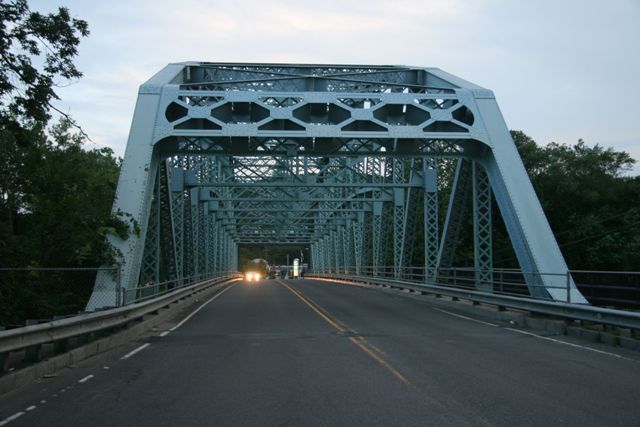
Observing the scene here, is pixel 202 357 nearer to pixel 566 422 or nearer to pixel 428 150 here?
pixel 566 422

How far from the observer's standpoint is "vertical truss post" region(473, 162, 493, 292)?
21.2 m

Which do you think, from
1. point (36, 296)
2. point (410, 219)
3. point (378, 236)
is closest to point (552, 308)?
point (410, 219)

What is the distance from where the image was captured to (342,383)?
327 inches

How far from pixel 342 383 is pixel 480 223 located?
14.4 meters

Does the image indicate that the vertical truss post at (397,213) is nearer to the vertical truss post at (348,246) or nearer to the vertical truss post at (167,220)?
the vertical truss post at (167,220)

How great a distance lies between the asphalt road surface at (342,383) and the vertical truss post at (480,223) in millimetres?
6924

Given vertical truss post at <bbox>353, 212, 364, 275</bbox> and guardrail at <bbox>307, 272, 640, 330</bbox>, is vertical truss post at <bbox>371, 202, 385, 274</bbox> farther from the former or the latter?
guardrail at <bbox>307, 272, 640, 330</bbox>

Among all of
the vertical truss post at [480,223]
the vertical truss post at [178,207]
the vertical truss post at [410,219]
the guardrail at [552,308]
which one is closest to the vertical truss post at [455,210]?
the vertical truss post at [480,223]

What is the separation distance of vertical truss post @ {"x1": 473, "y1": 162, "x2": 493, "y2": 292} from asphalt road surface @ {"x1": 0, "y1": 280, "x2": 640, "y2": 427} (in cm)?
692

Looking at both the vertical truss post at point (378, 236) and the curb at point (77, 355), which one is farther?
the vertical truss post at point (378, 236)

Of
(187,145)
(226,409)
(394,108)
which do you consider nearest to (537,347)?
(226,409)

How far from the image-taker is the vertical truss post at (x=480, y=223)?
834 inches

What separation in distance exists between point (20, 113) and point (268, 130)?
8347 mm

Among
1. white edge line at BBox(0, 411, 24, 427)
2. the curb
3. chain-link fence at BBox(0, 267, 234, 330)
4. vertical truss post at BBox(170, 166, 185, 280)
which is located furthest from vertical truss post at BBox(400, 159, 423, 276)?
white edge line at BBox(0, 411, 24, 427)
